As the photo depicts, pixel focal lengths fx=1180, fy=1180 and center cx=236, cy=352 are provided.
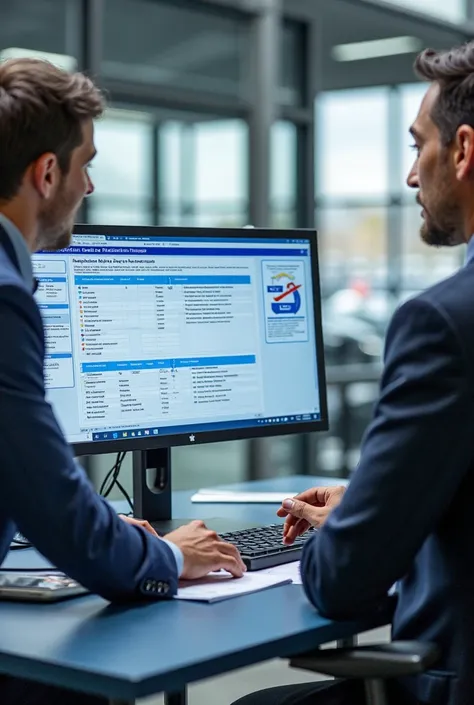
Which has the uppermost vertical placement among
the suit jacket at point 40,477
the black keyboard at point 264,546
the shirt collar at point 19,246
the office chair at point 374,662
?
the shirt collar at point 19,246

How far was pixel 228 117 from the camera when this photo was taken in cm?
522

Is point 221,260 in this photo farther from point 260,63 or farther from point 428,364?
point 260,63

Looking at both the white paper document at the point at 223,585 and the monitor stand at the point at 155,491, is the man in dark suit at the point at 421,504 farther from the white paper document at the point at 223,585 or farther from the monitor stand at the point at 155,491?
the monitor stand at the point at 155,491

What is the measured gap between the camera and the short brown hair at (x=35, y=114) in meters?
1.48

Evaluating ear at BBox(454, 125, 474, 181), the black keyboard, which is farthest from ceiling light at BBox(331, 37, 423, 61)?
ear at BBox(454, 125, 474, 181)

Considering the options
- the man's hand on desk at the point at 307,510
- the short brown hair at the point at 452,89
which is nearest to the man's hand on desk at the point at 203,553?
the man's hand on desk at the point at 307,510

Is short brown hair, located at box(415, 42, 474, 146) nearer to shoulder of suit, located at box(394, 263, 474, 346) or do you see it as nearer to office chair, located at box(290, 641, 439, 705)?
shoulder of suit, located at box(394, 263, 474, 346)

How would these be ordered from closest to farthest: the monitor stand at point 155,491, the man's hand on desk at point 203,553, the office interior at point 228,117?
the man's hand on desk at point 203,553 → the monitor stand at point 155,491 → the office interior at point 228,117

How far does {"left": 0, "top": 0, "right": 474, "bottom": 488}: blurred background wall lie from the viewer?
455cm

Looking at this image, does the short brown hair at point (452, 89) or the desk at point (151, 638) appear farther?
the short brown hair at point (452, 89)

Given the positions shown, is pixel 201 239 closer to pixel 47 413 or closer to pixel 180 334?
pixel 180 334

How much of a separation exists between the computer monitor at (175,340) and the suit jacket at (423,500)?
1.88 ft

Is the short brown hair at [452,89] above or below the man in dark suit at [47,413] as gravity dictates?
above

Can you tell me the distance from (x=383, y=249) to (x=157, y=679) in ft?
24.9
